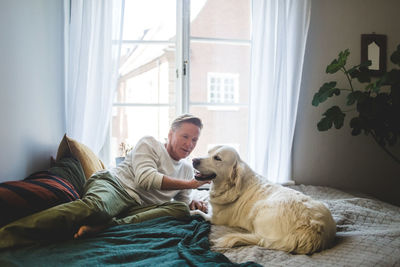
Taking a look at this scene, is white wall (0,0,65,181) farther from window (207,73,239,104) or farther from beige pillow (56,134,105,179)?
window (207,73,239,104)

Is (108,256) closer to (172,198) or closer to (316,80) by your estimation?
(172,198)

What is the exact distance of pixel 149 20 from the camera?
296cm

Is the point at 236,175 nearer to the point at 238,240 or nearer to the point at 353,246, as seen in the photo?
the point at 238,240

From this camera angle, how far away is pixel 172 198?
214 cm

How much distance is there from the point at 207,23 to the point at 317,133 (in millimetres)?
1492

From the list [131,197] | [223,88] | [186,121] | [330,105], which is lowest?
[131,197]

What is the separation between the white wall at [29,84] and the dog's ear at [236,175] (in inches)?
47.7

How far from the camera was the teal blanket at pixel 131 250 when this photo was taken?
117 centimetres

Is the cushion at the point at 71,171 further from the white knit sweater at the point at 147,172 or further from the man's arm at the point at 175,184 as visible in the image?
the man's arm at the point at 175,184

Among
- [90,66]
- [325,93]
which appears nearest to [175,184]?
[90,66]

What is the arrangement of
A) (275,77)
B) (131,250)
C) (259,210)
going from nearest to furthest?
(131,250) < (259,210) < (275,77)

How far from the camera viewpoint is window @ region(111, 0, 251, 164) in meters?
2.94

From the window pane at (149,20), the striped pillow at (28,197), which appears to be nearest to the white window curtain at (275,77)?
the window pane at (149,20)

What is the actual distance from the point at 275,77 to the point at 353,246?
1779 millimetres
